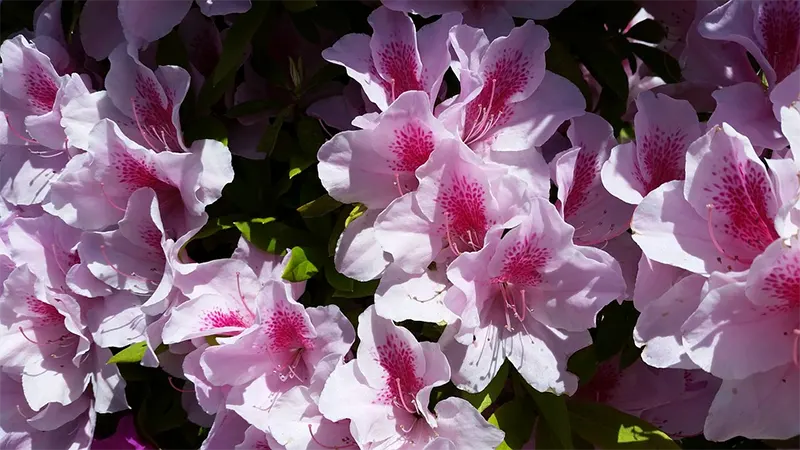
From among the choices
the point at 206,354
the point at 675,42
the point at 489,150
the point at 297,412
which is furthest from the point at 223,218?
the point at 675,42

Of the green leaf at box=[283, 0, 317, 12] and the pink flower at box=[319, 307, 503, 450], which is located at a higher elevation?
the green leaf at box=[283, 0, 317, 12]

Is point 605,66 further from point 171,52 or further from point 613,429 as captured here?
point 171,52

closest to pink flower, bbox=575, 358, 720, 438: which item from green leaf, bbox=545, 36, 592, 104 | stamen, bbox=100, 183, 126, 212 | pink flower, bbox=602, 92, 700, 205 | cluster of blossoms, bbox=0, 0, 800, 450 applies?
cluster of blossoms, bbox=0, 0, 800, 450

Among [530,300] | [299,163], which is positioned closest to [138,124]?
[299,163]

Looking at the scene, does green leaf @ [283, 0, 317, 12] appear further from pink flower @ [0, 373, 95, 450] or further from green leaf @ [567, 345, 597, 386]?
pink flower @ [0, 373, 95, 450]

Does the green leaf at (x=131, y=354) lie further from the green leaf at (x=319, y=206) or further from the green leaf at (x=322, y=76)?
the green leaf at (x=322, y=76)

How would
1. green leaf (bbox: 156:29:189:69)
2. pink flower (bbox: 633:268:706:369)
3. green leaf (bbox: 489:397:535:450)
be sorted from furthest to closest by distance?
green leaf (bbox: 156:29:189:69), green leaf (bbox: 489:397:535:450), pink flower (bbox: 633:268:706:369)

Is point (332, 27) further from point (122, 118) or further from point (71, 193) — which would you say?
point (71, 193)
